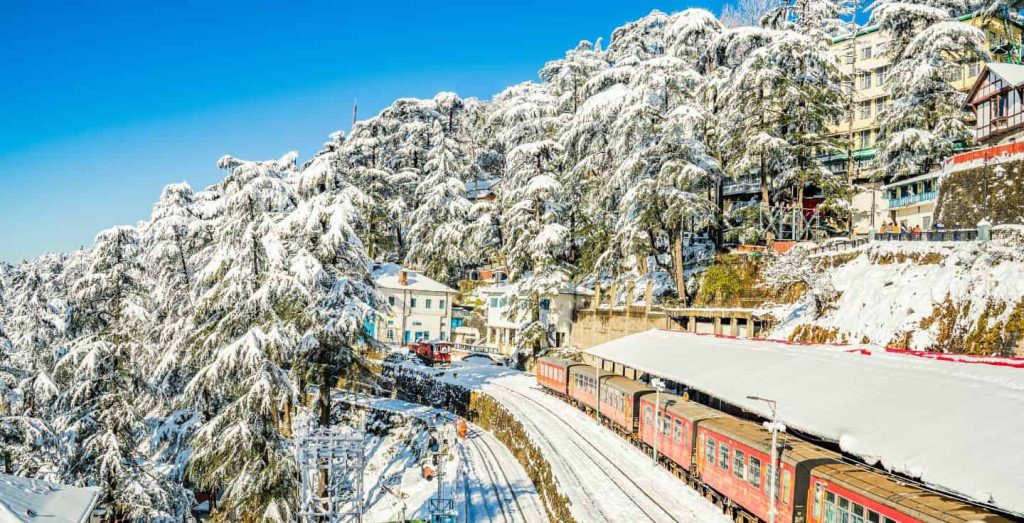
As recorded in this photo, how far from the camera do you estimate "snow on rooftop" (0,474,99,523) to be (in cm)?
1423

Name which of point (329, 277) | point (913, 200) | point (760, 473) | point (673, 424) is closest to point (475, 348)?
point (913, 200)

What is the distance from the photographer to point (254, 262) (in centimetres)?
2253

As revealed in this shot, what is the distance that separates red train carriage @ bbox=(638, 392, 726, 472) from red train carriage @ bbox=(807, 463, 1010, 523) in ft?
23.1

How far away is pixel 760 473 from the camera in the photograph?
19281 millimetres

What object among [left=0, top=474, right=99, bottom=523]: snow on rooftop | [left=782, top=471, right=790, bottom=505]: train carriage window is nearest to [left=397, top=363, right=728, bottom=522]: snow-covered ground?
[left=782, top=471, right=790, bottom=505]: train carriage window

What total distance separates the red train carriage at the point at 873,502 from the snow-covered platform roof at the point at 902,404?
15.0 inches

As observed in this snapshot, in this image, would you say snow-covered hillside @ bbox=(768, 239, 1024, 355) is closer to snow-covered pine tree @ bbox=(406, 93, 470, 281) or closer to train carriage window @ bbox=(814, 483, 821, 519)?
train carriage window @ bbox=(814, 483, 821, 519)

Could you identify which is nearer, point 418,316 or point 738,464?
point 738,464

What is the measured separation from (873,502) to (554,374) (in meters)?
A: 28.7

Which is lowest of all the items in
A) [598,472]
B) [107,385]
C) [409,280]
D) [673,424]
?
[598,472]

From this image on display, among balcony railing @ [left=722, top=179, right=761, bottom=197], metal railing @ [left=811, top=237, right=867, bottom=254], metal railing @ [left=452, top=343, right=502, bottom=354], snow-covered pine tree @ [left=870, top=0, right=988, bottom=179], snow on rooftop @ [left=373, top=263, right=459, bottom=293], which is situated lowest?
metal railing @ [left=452, top=343, right=502, bottom=354]

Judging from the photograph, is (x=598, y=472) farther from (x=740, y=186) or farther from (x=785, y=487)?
(x=740, y=186)

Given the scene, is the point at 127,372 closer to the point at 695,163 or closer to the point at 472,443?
the point at 472,443

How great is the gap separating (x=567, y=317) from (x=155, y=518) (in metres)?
34.0
